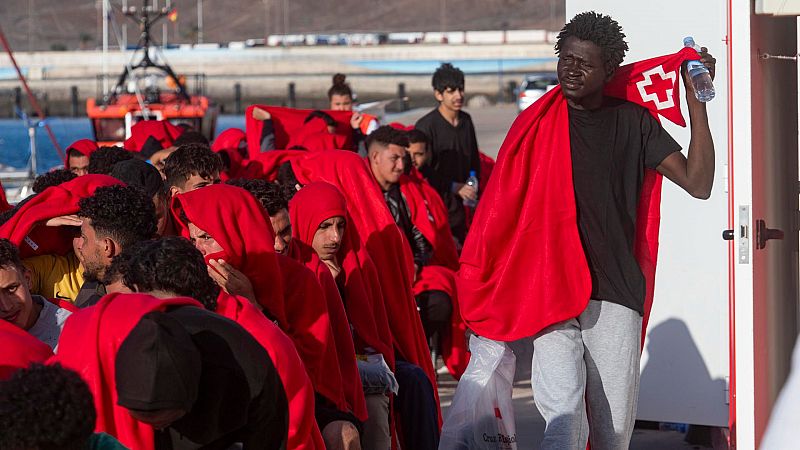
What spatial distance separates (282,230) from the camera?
17.2ft

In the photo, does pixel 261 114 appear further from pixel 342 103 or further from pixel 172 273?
pixel 172 273

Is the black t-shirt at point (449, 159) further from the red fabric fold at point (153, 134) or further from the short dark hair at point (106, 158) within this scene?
the short dark hair at point (106, 158)

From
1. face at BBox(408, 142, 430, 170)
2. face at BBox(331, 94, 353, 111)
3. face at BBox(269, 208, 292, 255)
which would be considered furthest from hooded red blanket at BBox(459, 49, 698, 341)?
face at BBox(331, 94, 353, 111)

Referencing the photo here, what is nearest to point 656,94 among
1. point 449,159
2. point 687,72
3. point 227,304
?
point 687,72

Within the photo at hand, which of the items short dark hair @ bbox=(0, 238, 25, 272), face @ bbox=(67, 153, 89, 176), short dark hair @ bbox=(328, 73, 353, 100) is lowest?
short dark hair @ bbox=(0, 238, 25, 272)

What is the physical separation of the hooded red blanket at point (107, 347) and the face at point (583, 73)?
1835mm

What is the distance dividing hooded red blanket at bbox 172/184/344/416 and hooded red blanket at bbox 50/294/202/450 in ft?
3.81

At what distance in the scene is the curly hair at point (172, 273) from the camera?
3.61 meters

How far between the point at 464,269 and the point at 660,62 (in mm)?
935

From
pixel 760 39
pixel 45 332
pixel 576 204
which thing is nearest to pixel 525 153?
pixel 576 204

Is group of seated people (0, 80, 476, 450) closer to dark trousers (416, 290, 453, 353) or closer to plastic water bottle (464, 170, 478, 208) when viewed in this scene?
dark trousers (416, 290, 453, 353)

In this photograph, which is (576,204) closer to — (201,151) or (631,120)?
(631,120)

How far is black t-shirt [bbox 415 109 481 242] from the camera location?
9266 mm

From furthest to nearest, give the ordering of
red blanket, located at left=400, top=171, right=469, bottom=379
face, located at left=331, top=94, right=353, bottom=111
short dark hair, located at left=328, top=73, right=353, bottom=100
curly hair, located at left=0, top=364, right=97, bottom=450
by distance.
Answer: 1. short dark hair, located at left=328, top=73, right=353, bottom=100
2. face, located at left=331, top=94, right=353, bottom=111
3. red blanket, located at left=400, top=171, right=469, bottom=379
4. curly hair, located at left=0, top=364, right=97, bottom=450
